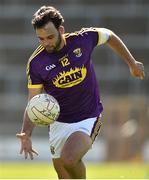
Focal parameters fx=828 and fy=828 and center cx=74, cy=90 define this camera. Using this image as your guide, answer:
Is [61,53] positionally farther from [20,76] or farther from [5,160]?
[20,76]

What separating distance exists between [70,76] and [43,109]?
0.59m

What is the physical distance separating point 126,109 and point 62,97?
472 inches

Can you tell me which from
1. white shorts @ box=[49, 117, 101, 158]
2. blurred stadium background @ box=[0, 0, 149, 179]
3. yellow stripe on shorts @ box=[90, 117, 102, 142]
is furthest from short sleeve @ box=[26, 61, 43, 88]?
blurred stadium background @ box=[0, 0, 149, 179]

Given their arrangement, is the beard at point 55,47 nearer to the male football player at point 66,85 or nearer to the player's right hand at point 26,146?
the male football player at point 66,85

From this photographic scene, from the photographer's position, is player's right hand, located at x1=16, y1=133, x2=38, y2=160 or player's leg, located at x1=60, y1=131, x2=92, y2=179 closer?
player's right hand, located at x1=16, y1=133, x2=38, y2=160

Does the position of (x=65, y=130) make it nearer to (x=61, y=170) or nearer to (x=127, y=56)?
(x=61, y=170)

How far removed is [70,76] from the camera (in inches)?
359

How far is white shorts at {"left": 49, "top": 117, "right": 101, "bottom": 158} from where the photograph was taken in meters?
9.26

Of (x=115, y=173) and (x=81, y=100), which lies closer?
(x=81, y=100)

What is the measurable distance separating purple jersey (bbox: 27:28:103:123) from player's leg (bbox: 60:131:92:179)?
12.5 inches

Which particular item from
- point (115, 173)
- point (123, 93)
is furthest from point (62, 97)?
point (123, 93)

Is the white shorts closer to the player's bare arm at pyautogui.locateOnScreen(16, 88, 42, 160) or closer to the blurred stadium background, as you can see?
the player's bare arm at pyautogui.locateOnScreen(16, 88, 42, 160)

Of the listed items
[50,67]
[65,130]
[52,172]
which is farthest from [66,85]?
[52,172]

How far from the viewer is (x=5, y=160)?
2189 cm
